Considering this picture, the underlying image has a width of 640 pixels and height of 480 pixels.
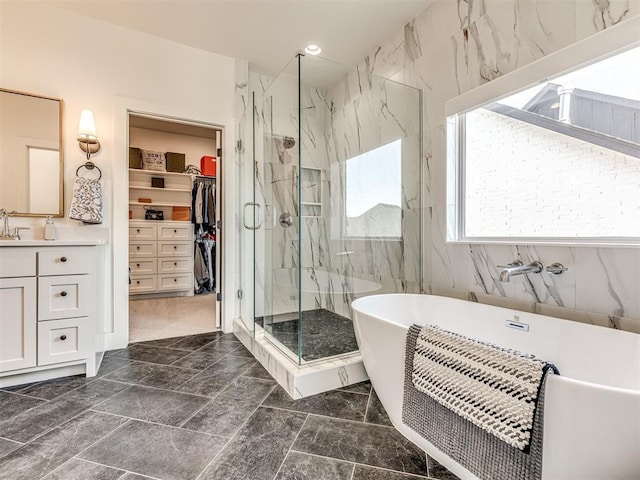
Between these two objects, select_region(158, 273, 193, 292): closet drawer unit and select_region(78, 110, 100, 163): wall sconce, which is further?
select_region(158, 273, 193, 292): closet drawer unit

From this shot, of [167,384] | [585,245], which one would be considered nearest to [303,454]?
[167,384]

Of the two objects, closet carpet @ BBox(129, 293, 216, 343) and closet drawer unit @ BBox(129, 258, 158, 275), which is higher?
closet drawer unit @ BBox(129, 258, 158, 275)

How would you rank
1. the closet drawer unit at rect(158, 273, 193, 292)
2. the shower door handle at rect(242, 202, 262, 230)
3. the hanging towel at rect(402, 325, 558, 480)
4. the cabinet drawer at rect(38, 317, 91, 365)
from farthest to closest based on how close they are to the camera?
the closet drawer unit at rect(158, 273, 193, 292), the shower door handle at rect(242, 202, 262, 230), the cabinet drawer at rect(38, 317, 91, 365), the hanging towel at rect(402, 325, 558, 480)

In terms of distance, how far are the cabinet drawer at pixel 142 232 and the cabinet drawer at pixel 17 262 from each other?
9.01 ft

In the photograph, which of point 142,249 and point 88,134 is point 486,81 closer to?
point 88,134

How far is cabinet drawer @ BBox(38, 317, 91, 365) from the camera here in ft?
6.16

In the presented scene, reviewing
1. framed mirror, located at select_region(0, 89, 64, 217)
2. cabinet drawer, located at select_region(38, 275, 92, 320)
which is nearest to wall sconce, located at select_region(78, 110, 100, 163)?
framed mirror, located at select_region(0, 89, 64, 217)

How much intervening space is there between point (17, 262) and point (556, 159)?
3.21 metres

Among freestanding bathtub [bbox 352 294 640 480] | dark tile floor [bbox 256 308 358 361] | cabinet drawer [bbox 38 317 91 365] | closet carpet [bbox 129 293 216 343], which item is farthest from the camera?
closet carpet [bbox 129 293 216 343]

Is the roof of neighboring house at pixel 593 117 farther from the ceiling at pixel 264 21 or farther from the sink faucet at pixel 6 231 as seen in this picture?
the sink faucet at pixel 6 231

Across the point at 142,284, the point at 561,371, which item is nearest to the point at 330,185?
the point at 561,371

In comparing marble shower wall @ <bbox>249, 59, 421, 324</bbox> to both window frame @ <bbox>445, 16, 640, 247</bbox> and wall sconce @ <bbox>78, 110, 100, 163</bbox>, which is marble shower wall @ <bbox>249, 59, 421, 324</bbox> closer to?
window frame @ <bbox>445, 16, 640, 247</bbox>

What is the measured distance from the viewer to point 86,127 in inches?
92.1

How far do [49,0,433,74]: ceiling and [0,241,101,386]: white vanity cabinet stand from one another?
6.20 feet
